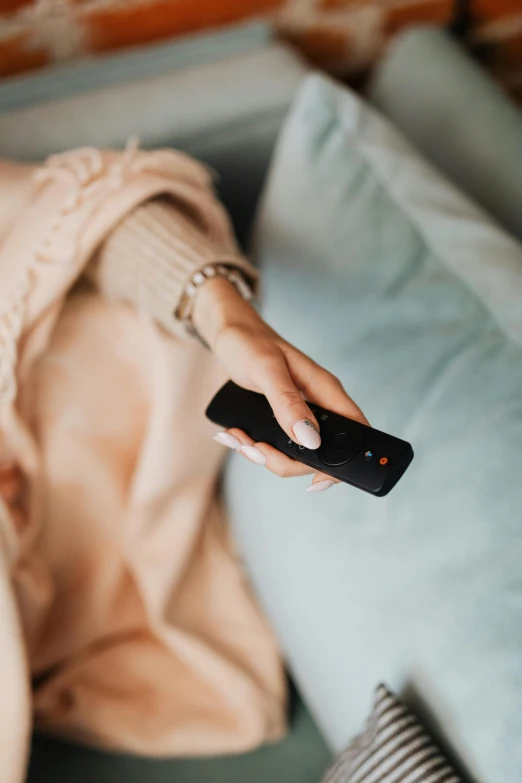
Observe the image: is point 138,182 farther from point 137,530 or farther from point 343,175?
point 137,530

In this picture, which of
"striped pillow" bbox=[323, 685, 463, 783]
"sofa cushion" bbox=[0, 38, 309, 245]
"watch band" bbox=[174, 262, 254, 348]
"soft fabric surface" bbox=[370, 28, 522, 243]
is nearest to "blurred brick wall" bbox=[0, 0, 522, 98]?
"sofa cushion" bbox=[0, 38, 309, 245]

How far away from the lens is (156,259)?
626mm

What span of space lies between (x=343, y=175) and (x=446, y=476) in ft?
1.14

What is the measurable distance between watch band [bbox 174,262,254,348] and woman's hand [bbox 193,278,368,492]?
0.21ft

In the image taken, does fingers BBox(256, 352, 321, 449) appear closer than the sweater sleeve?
Yes

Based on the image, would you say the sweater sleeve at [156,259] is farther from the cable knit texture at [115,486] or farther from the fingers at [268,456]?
the fingers at [268,456]

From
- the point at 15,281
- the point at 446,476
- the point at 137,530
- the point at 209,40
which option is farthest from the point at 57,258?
the point at 209,40

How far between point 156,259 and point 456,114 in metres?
0.44

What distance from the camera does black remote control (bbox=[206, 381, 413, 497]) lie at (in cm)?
39

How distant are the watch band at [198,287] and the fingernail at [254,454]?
18 cm

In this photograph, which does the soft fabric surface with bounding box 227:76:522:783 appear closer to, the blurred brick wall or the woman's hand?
the woman's hand

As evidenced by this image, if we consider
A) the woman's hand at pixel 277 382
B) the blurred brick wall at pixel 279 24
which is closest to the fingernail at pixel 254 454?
the woman's hand at pixel 277 382

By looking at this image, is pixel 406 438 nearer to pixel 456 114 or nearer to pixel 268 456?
pixel 268 456

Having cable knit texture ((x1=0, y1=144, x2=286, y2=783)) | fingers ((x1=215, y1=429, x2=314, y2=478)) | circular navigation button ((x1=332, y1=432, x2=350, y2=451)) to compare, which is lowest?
cable knit texture ((x1=0, y1=144, x2=286, y2=783))
